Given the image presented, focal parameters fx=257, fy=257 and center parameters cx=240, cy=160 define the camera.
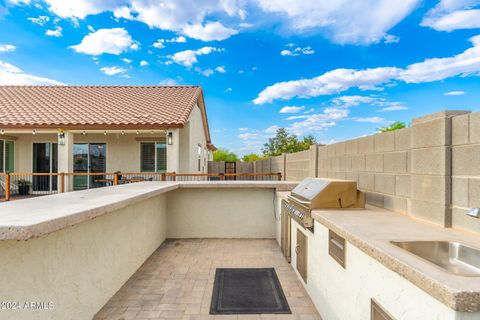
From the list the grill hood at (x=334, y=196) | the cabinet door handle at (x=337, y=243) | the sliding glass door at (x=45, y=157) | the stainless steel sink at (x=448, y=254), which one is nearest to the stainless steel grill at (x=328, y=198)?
the grill hood at (x=334, y=196)

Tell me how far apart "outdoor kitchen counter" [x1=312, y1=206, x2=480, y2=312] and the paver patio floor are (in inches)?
50.9

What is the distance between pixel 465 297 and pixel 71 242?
3.05 m

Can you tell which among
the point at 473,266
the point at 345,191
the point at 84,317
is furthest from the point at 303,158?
the point at 84,317

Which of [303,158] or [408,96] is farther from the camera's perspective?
[408,96]

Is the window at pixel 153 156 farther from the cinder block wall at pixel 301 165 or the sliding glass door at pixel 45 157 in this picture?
the cinder block wall at pixel 301 165

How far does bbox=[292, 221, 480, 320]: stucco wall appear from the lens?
1.27 m

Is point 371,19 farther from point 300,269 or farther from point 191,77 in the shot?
point 191,77

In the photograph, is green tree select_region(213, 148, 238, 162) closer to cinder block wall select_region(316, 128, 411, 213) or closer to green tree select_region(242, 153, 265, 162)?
green tree select_region(242, 153, 265, 162)

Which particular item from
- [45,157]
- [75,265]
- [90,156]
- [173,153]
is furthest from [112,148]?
[75,265]

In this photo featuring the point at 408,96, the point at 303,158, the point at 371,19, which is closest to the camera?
the point at 303,158

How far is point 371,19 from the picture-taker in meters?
8.33

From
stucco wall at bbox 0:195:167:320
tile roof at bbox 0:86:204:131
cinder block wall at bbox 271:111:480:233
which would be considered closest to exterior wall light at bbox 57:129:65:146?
tile roof at bbox 0:86:204:131

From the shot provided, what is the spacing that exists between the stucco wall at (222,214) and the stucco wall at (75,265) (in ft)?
5.14

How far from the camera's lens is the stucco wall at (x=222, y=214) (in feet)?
19.6
